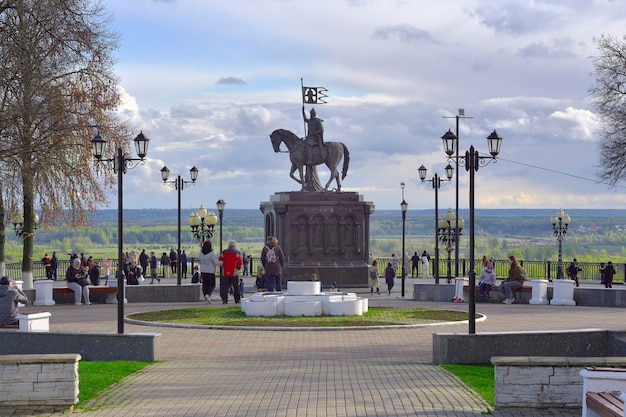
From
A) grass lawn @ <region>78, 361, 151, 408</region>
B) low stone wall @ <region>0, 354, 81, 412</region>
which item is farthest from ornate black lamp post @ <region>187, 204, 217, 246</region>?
low stone wall @ <region>0, 354, 81, 412</region>

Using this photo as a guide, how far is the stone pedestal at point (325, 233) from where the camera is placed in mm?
41438

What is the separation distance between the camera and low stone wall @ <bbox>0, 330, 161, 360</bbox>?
61.1 ft

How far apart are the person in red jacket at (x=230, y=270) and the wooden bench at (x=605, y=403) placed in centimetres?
2040

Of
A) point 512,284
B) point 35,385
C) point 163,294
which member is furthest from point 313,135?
point 35,385

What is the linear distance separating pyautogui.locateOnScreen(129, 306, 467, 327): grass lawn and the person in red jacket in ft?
6.17

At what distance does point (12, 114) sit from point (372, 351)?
15002 mm

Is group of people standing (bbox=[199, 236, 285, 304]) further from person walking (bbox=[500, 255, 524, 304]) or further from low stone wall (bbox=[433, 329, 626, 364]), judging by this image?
low stone wall (bbox=[433, 329, 626, 364])

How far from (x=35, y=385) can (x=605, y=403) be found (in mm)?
6826

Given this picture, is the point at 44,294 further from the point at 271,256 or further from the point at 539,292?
the point at 539,292

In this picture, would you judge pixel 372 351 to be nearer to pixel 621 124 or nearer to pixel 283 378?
pixel 283 378

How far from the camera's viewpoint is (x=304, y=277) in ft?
135

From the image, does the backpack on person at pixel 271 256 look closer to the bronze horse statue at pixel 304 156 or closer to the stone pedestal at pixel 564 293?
the stone pedestal at pixel 564 293

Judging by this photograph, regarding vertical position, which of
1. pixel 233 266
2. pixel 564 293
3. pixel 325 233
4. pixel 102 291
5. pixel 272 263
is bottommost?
pixel 102 291

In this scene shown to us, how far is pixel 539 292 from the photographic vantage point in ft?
111
